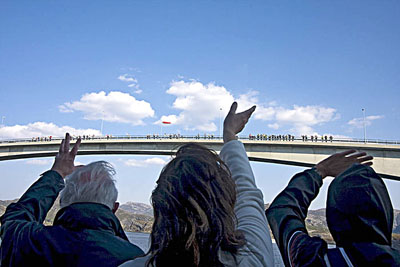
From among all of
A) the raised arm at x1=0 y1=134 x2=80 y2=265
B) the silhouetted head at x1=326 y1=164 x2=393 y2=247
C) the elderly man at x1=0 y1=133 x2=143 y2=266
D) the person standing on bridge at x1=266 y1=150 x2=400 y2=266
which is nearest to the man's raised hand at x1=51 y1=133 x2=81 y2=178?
the raised arm at x1=0 y1=134 x2=80 y2=265

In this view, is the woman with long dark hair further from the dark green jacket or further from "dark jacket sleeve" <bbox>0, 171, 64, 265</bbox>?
"dark jacket sleeve" <bbox>0, 171, 64, 265</bbox>

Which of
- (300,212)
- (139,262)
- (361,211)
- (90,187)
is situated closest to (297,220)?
(300,212)

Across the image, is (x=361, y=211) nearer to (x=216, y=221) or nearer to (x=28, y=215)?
(x=216, y=221)

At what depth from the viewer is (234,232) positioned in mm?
1369

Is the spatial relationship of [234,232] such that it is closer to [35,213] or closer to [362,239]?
[362,239]

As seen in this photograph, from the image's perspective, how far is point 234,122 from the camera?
219 cm

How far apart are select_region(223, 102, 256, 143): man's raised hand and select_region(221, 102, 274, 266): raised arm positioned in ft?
0.38

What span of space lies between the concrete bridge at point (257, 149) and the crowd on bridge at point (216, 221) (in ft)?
63.1

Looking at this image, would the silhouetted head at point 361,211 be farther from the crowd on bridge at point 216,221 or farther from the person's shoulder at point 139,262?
the person's shoulder at point 139,262

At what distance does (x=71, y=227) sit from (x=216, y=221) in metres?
1.03

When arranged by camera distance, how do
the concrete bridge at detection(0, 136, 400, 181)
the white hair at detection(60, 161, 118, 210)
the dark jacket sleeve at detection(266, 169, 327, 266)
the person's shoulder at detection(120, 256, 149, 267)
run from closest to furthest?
the dark jacket sleeve at detection(266, 169, 327, 266), the person's shoulder at detection(120, 256, 149, 267), the white hair at detection(60, 161, 118, 210), the concrete bridge at detection(0, 136, 400, 181)

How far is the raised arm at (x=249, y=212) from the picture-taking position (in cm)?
142

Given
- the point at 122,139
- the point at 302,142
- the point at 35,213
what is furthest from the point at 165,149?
the point at 35,213

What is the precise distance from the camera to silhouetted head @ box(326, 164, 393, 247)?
1.23 m
